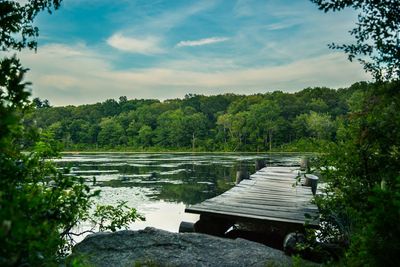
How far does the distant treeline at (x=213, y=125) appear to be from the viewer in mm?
106750

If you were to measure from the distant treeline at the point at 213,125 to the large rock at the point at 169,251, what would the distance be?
84.7 m

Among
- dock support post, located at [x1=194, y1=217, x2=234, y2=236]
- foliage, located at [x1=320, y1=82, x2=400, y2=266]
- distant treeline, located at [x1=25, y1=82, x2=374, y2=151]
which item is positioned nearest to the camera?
foliage, located at [x1=320, y1=82, x2=400, y2=266]

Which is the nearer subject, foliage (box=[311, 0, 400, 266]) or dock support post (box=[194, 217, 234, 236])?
foliage (box=[311, 0, 400, 266])

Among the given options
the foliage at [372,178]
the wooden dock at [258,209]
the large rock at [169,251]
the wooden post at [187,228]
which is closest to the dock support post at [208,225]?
the wooden dock at [258,209]

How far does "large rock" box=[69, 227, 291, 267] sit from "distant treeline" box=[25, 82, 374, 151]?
8474 cm

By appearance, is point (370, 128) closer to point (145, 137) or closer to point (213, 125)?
point (145, 137)

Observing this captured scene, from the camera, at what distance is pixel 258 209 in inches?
355

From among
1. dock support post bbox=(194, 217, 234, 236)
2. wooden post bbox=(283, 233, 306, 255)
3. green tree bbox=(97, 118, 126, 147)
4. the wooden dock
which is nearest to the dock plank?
the wooden dock

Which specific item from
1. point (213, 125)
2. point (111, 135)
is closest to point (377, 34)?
point (111, 135)

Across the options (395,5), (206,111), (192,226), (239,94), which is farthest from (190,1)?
(239,94)

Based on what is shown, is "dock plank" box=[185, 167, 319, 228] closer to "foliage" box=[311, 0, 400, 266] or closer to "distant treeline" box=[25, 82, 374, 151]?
"foliage" box=[311, 0, 400, 266]

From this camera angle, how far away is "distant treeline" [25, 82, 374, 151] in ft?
350

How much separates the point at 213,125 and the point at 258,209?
124476mm

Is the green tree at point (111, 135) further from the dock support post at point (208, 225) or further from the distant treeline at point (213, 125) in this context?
the dock support post at point (208, 225)
